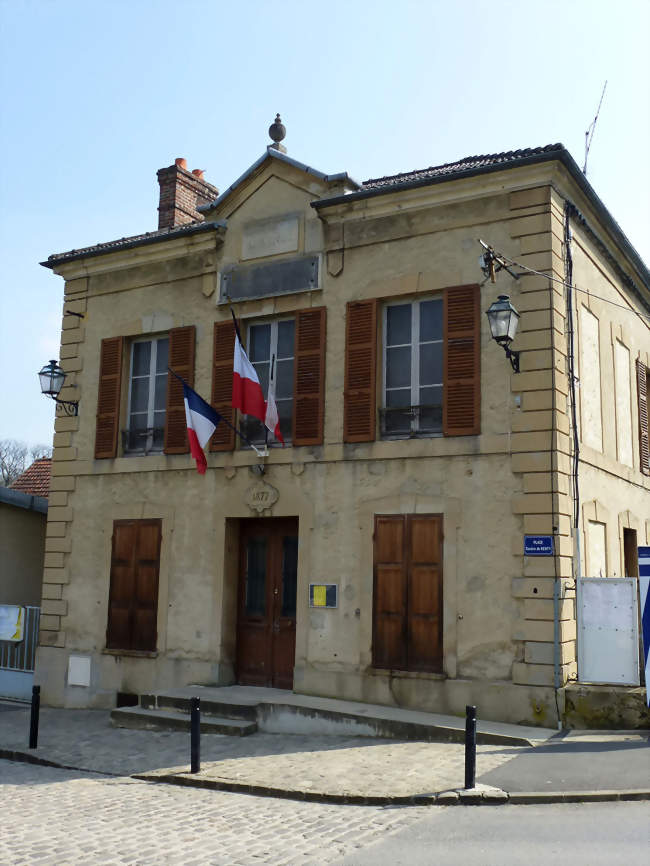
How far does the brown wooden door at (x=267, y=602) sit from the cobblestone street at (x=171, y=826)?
368cm

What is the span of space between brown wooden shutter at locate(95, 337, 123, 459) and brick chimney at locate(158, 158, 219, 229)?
3.31m

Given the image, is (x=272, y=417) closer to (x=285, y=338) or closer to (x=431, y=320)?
(x=285, y=338)

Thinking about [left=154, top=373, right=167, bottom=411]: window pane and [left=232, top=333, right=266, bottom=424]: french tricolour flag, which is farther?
[left=154, top=373, right=167, bottom=411]: window pane

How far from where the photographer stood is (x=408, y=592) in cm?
1094

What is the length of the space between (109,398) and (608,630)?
800 centimetres

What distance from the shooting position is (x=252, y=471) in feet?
40.4

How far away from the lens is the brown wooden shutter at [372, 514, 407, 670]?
35.8 ft

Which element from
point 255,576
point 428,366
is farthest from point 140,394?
point 428,366

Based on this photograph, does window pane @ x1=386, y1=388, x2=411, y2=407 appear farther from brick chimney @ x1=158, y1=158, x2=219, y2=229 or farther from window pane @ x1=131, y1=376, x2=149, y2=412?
brick chimney @ x1=158, y1=158, x2=219, y2=229

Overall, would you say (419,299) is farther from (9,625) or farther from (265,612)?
(9,625)

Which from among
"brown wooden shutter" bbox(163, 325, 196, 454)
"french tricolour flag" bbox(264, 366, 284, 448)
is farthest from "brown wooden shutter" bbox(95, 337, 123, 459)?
"french tricolour flag" bbox(264, 366, 284, 448)

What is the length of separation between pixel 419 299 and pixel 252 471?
3256 mm

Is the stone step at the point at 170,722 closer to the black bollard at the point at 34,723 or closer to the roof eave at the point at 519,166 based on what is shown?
the black bollard at the point at 34,723

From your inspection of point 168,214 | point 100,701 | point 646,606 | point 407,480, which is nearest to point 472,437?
point 407,480
